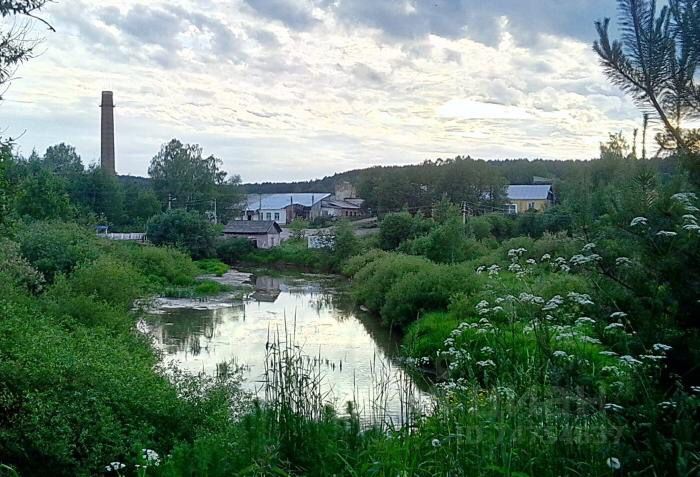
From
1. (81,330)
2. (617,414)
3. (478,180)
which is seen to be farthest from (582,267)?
(478,180)

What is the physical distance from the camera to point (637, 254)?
2.78 m

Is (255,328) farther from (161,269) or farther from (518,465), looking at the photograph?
(518,465)

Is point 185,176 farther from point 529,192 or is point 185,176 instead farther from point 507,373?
point 507,373

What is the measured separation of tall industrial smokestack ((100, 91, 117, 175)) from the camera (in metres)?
48.3

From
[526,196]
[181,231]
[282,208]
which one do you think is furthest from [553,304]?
[282,208]

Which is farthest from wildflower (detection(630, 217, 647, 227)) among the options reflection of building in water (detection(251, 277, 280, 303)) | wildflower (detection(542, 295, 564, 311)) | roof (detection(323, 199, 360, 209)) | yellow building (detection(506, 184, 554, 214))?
roof (detection(323, 199, 360, 209))

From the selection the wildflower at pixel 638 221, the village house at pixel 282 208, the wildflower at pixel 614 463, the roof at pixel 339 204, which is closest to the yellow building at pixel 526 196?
the roof at pixel 339 204

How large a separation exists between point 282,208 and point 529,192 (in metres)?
24.2

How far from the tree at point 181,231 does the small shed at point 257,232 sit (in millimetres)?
3880

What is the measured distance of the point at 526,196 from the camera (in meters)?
44.5

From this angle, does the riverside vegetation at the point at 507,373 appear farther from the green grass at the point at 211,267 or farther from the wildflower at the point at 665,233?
the green grass at the point at 211,267

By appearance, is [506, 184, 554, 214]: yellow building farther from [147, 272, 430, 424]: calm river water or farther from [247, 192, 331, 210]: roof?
[247, 192, 331, 210]: roof

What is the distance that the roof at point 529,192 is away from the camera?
145 feet

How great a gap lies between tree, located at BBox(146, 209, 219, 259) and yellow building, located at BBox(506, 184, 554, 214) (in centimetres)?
1928
